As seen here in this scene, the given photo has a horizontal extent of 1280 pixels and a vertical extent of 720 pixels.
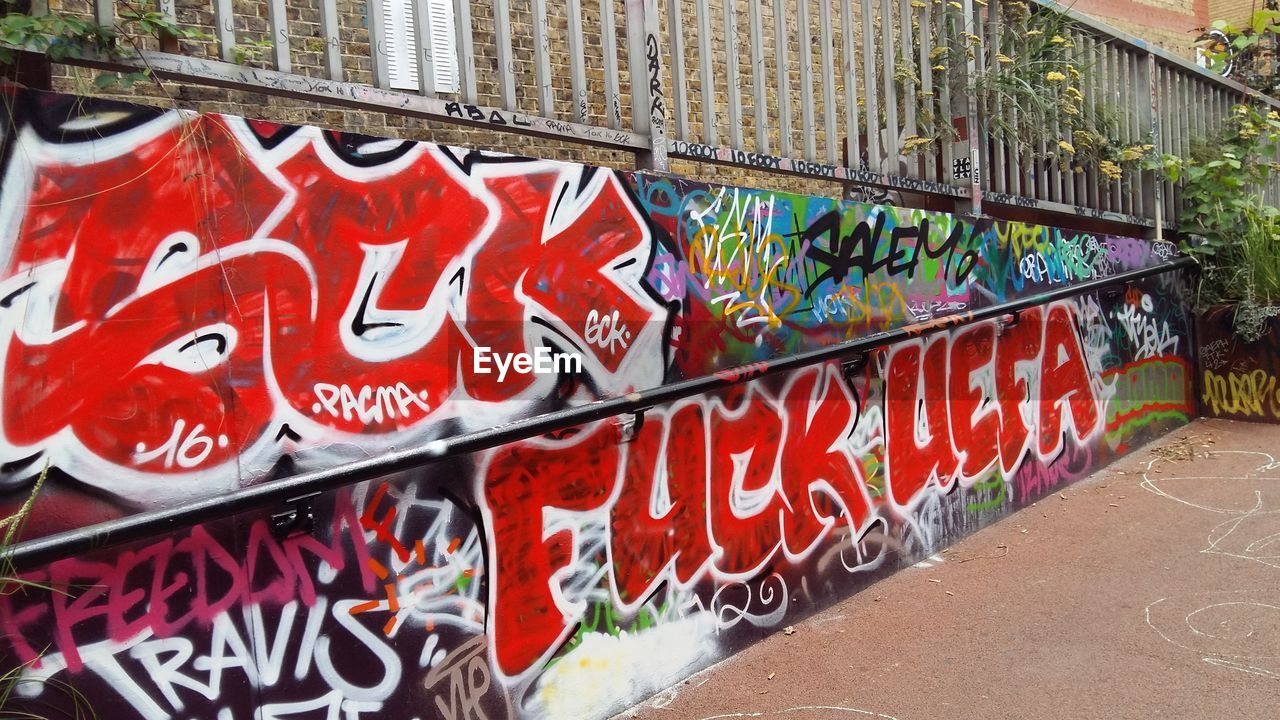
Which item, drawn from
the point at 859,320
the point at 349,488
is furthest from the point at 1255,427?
the point at 349,488

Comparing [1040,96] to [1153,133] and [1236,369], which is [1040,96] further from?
[1236,369]

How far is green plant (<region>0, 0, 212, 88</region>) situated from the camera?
92.0 inches

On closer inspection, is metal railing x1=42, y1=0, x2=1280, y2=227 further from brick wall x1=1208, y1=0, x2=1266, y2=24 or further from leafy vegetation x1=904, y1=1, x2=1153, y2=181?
brick wall x1=1208, y1=0, x2=1266, y2=24

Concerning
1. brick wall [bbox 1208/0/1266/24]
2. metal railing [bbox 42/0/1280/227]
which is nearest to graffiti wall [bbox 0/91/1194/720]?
metal railing [bbox 42/0/1280/227]

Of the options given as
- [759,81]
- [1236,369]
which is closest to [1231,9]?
[1236,369]

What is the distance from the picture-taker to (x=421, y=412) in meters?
2.93

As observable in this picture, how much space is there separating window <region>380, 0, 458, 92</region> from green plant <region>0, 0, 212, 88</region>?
0.70 metres

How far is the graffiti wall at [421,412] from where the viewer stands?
2.26 meters

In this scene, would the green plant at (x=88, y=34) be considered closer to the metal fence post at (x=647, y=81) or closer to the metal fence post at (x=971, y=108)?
the metal fence post at (x=647, y=81)

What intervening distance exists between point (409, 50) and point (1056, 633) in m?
3.43

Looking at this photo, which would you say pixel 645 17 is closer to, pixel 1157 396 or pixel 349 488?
pixel 349 488

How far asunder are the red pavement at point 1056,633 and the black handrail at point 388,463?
1117 mm

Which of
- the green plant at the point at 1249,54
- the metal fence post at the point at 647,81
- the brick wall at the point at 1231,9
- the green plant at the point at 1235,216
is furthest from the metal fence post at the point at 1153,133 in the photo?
the brick wall at the point at 1231,9

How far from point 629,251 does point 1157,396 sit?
5439 millimetres
